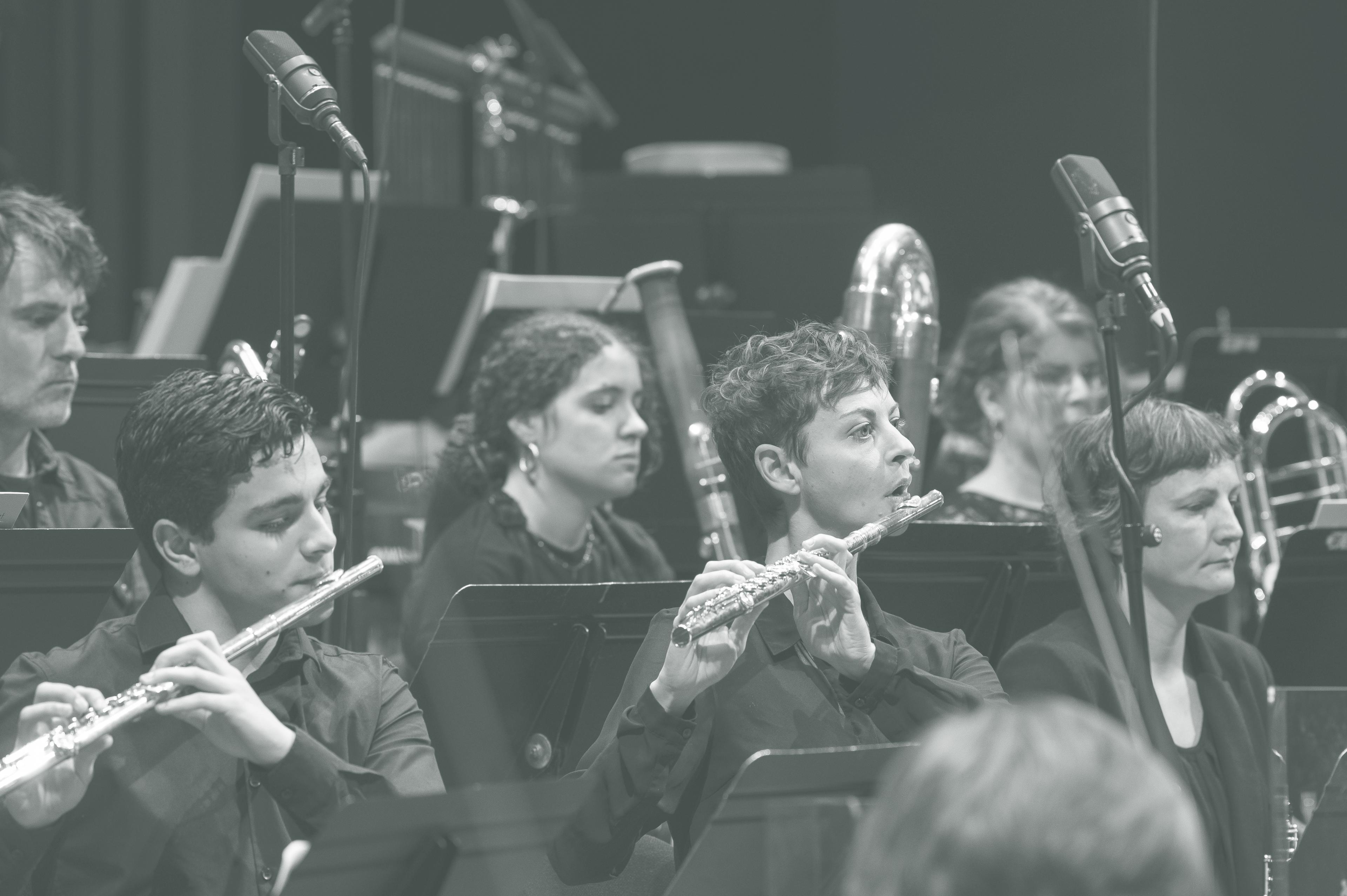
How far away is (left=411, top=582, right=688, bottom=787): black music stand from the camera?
273cm

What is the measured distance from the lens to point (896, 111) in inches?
302

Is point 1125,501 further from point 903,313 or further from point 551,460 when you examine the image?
point 551,460

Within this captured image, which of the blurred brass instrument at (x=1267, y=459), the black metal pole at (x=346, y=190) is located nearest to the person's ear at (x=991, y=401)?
the blurred brass instrument at (x=1267, y=459)

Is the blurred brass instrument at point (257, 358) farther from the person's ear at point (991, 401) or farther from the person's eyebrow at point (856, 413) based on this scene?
the person's ear at point (991, 401)

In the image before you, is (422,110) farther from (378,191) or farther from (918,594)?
(918,594)

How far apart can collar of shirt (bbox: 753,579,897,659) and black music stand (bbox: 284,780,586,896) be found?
0.65 metres

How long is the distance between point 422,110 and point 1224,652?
198 inches

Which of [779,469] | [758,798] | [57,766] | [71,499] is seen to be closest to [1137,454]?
[779,469]

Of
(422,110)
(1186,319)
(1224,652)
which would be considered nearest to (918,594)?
(1224,652)

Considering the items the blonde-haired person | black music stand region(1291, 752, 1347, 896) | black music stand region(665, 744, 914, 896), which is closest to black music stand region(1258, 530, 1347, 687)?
the blonde-haired person

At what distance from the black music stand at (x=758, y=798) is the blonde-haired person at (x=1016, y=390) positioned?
238 centimetres

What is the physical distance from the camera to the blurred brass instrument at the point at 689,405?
404 centimetres

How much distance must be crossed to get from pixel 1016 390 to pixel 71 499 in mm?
2444

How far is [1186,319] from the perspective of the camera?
6031 millimetres
